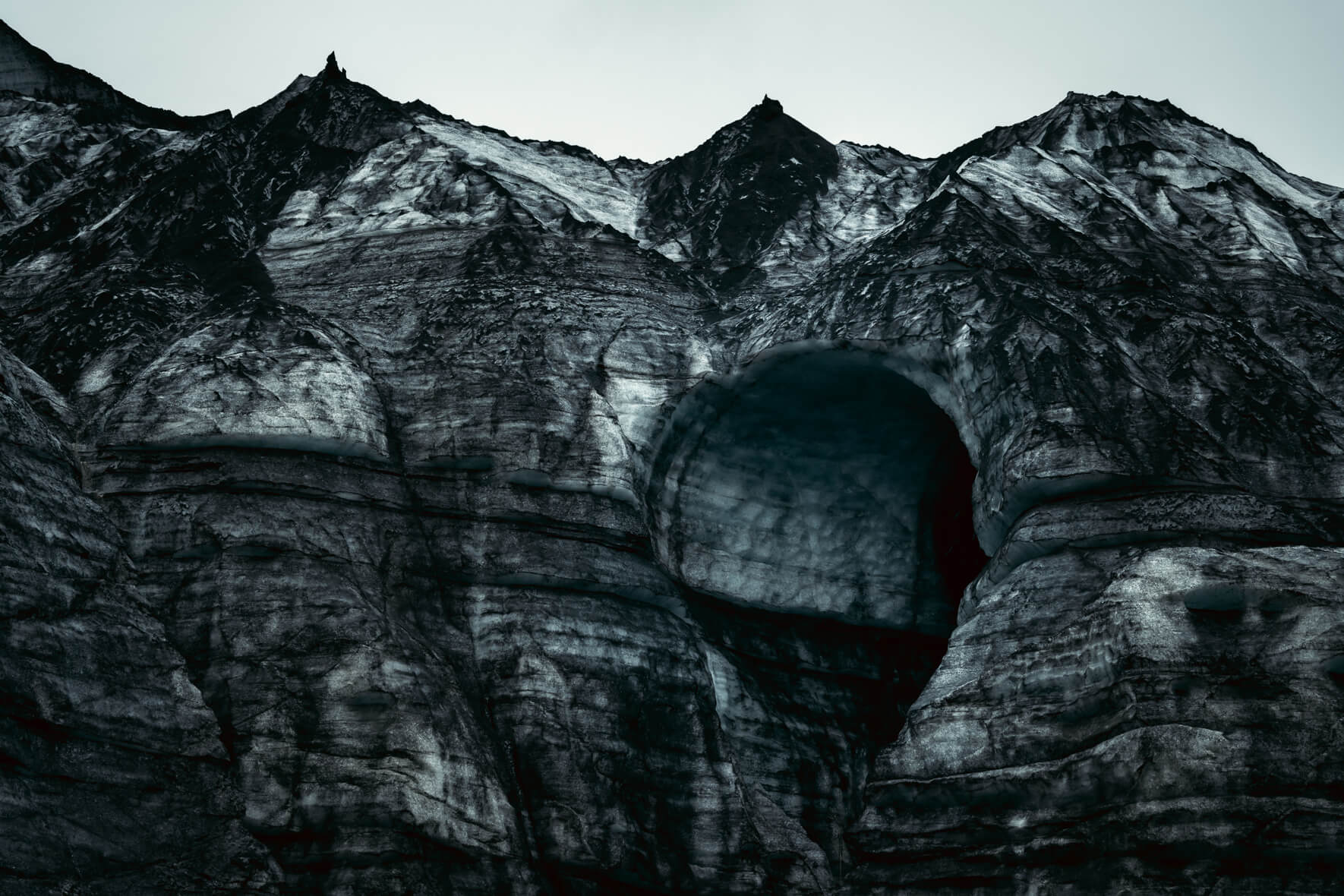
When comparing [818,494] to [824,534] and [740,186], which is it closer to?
[824,534]

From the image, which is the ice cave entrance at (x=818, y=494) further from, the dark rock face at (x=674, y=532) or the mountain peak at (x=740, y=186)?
the mountain peak at (x=740, y=186)

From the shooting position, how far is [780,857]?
21.4 meters

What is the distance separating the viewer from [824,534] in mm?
25406

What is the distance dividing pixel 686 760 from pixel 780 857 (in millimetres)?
1895

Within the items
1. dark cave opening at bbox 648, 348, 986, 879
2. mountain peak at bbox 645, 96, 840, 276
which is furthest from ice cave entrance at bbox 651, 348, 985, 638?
mountain peak at bbox 645, 96, 840, 276

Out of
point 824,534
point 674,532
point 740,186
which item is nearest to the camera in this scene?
point 674,532

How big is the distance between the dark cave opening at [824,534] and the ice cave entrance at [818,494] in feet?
0.08

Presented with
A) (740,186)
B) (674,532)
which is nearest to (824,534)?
(674,532)

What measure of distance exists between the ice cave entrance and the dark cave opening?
0.02 m

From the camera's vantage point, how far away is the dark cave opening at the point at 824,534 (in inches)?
960

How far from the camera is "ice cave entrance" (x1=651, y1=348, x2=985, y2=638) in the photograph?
24.7 metres

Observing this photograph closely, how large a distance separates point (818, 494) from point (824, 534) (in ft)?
2.22

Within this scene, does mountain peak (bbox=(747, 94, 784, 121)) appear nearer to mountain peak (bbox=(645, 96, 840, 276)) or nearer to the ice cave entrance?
mountain peak (bbox=(645, 96, 840, 276))

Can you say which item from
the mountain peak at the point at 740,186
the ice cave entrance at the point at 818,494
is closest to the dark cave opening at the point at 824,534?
the ice cave entrance at the point at 818,494
